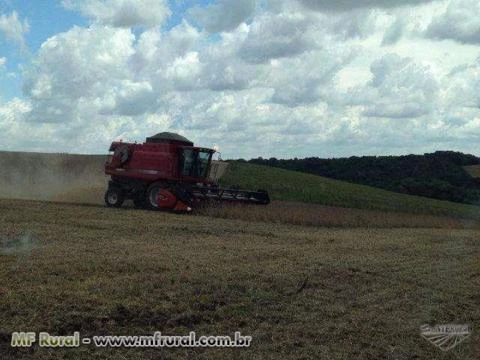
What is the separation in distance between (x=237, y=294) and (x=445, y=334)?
2786 millimetres

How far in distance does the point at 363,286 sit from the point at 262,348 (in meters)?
3.51

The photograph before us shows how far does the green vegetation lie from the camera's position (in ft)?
180

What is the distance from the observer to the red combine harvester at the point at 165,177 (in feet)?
83.1

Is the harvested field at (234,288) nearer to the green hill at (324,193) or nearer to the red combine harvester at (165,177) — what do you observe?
the red combine harvester at (165,177)

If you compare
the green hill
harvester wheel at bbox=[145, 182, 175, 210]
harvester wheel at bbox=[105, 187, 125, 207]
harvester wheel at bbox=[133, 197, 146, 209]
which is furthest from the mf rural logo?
the green hill

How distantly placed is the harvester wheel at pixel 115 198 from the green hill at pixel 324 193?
1514 centimetres

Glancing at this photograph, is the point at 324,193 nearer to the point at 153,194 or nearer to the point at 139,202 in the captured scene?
the point at 139,202

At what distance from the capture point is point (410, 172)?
6456cm

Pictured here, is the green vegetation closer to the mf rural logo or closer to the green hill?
the green hill

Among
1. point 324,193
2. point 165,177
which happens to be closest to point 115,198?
point 165,177

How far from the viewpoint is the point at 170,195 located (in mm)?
25172

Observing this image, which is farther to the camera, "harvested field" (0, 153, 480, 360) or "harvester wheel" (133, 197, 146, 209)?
"harvester wheel" (133, 197, 146, 209)

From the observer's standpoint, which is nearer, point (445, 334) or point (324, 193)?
point (445, 334)

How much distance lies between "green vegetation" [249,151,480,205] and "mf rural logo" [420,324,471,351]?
38.3m
